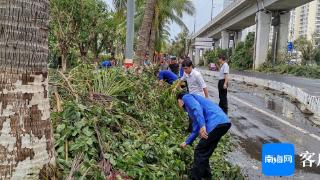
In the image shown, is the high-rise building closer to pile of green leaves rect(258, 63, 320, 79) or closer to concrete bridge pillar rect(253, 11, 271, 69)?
concrete bridge pillar rect(253, 11, 271, 69)

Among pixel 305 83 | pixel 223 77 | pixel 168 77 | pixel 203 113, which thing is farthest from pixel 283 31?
pixel 203 113

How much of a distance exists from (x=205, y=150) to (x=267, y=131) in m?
5.52

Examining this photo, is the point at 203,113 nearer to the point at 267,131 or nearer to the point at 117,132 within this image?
the point at 117,132

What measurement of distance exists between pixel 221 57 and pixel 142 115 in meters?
4.97

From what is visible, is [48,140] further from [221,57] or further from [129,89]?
[221,57]

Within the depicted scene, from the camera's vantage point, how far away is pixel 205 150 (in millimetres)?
6043

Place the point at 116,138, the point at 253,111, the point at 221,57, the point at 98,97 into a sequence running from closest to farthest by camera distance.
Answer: the point at 116,138 < the point at 98,97 < the point at 221,57 < the point at 253,111

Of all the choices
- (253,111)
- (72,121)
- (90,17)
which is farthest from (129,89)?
(90,17)

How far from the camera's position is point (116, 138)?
657 centimetres

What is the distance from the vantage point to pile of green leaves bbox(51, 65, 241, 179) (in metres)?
5.59

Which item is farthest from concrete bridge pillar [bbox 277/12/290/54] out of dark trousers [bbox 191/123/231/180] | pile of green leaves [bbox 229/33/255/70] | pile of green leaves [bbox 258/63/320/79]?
dark trousers [bbox 191/123/231/180]

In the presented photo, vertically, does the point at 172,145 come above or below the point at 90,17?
below

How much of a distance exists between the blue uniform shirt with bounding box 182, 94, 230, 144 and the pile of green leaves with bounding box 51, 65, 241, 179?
0.75 metres

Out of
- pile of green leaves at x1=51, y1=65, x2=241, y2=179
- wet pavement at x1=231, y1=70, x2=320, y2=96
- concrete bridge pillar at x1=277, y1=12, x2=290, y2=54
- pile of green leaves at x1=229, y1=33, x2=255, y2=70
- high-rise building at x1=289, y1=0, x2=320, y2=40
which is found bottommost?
wet pavement at x1=231, y1=70, x2=320, y2=96
